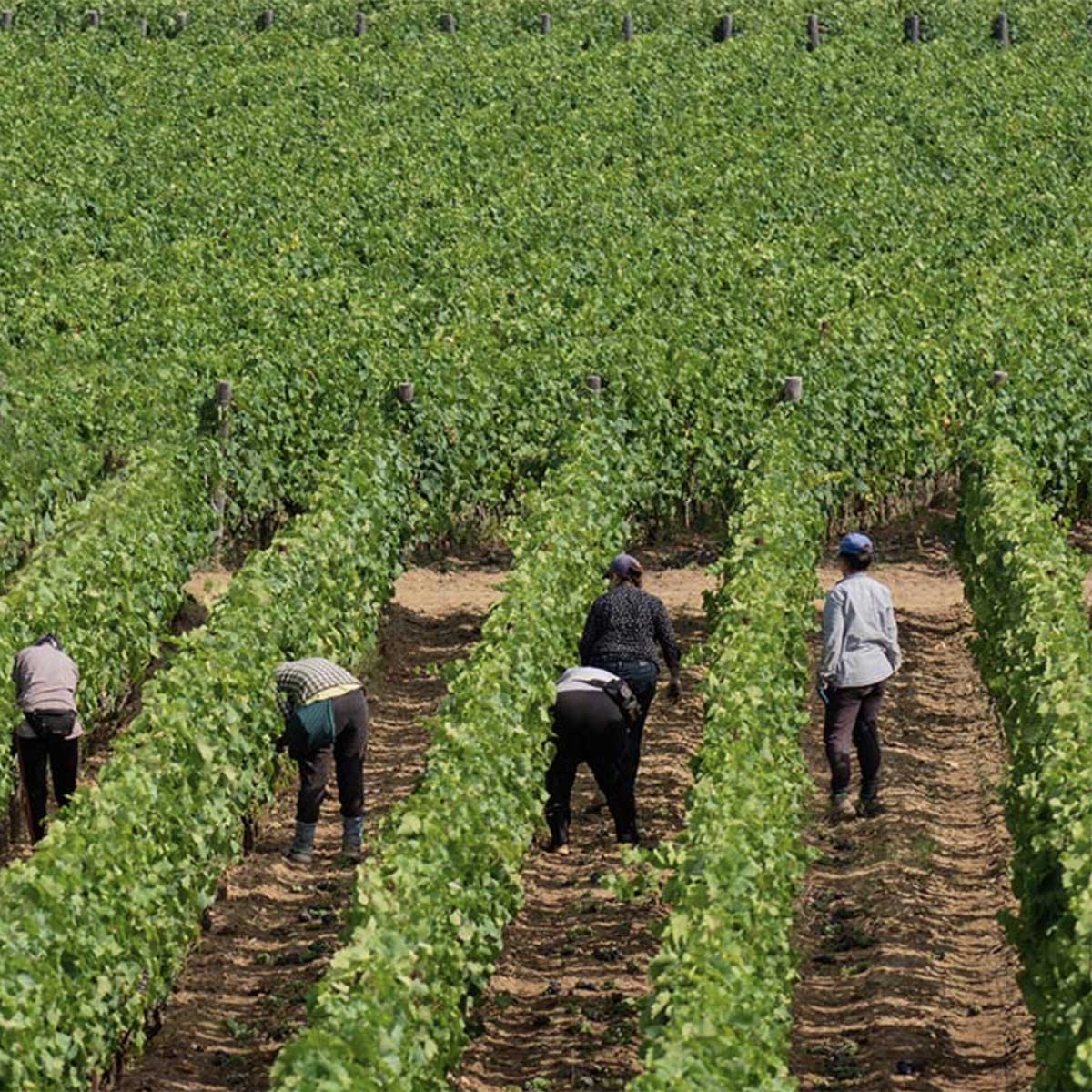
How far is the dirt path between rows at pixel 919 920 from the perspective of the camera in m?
12.4

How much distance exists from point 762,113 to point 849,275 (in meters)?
9.17

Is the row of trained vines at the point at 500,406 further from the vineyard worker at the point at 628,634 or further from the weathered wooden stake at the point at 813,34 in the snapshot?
the weathered wooden stake at the point at 813,34

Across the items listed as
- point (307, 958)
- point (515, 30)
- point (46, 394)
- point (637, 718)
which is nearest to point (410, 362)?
point (46, 394)

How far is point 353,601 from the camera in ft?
58.5

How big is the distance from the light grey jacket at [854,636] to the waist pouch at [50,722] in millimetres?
4150

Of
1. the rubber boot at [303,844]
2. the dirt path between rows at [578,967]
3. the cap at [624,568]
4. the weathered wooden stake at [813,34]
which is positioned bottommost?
the dirt path between rows at [578,967]

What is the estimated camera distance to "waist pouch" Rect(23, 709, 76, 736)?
15.2m

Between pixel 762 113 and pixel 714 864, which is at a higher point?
pixel 762 113

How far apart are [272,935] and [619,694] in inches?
87.7

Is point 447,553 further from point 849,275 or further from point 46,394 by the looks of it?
point 849,275

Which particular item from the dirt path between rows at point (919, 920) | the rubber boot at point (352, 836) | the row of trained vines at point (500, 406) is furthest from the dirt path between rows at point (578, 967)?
the rubber boot at point (352, 836)

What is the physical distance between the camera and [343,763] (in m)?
14.9

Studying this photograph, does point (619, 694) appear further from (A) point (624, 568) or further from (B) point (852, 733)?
(B) point (852, 733)

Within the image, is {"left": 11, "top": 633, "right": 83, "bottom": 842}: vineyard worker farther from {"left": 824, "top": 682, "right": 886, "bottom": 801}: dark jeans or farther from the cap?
{"left": 824, "top": 682, "right": 886, "bottom": 801}: dark jeans
